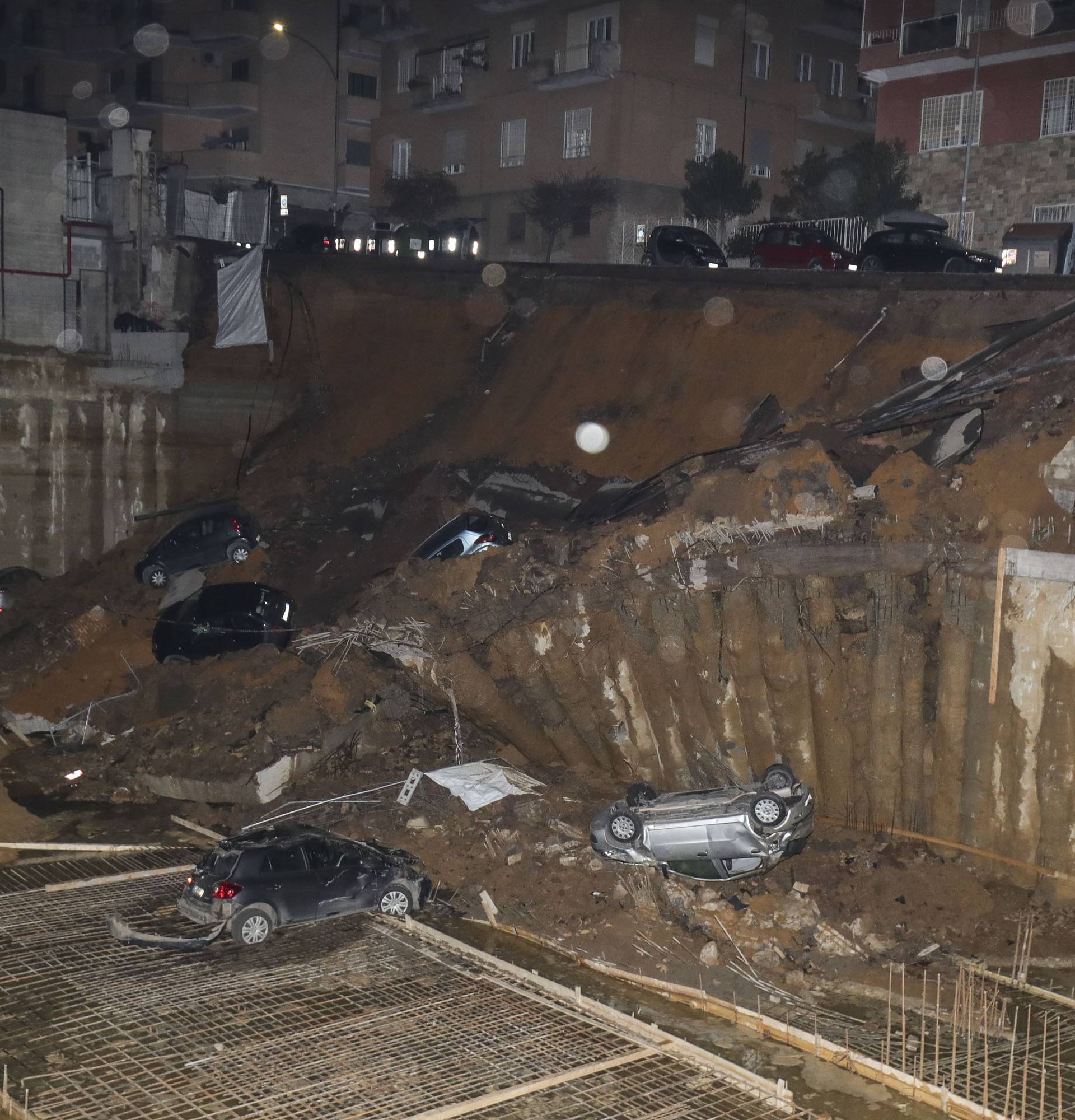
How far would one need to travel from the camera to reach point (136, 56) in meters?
63.4

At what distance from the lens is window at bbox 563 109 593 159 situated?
45.5 m

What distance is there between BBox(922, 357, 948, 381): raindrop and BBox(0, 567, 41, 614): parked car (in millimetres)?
21276

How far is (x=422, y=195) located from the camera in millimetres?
50094

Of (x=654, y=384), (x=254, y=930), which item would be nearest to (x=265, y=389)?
(x=654, y=384)

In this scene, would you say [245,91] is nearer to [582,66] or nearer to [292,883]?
[582,66]

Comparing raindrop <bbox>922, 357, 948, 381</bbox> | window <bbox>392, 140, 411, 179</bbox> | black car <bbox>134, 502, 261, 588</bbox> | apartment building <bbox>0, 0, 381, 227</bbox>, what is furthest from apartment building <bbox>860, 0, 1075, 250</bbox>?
black car <bbox>134, 502, 261, 588</bbox>

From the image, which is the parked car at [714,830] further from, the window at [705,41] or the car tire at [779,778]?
the window at [705,41]

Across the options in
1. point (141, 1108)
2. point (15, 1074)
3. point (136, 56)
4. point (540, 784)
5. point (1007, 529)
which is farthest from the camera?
point (136, 56)

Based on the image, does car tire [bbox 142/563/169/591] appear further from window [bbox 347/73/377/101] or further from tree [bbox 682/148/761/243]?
window [bbox 347/73/377/101]

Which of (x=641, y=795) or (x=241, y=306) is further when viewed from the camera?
(x=241, y=306)

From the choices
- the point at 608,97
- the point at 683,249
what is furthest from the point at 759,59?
the point at 683,249

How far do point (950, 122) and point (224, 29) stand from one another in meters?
36.8

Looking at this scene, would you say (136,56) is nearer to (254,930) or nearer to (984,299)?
(984,299)

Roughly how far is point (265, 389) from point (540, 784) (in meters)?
17.5
